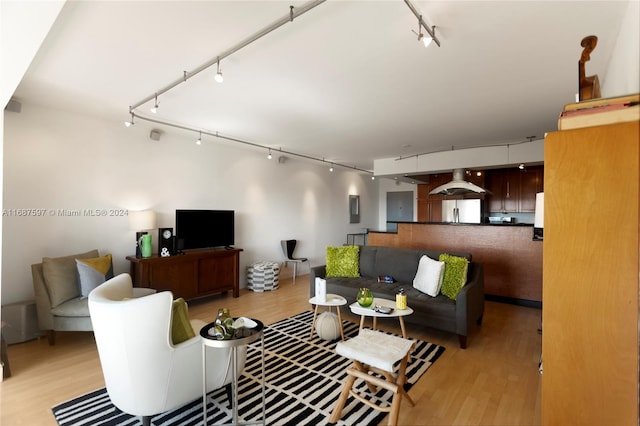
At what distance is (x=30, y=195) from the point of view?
360cm

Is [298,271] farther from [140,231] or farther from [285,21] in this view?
[285,21]

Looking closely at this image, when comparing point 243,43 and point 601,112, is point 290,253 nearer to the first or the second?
point 243,43

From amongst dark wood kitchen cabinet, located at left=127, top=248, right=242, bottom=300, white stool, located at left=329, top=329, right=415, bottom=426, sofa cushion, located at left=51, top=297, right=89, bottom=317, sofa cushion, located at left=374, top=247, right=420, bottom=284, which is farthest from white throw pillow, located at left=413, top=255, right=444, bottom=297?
sofa cushion, located at left=51, top=297, right=89, bottom=317

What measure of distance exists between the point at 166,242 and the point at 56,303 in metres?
1.44

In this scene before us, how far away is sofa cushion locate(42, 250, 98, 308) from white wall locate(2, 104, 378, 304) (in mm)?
537

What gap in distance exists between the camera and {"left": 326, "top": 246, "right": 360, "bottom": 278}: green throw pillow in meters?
4.60

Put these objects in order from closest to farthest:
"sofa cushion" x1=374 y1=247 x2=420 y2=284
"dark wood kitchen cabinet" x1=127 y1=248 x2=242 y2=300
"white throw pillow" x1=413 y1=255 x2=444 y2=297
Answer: "white throw pillow" x1=413 y1=255 x2=444 y2=297 → "dark wood kitchen cabinet" x1=127 y1=248 x2=242 y2=300 → "sofa cushion" x1=374 y1=247 x2=420 y2=284

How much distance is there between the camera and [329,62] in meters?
2.56

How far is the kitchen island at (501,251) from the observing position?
15.3ft

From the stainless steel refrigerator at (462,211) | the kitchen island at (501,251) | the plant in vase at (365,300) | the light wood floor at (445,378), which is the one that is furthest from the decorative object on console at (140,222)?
the stainless steel refrigerator at (462,211)

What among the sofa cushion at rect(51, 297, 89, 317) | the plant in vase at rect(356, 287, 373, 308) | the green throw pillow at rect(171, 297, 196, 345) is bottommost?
the sofa cushion at rect(51, 297, 89, 317)

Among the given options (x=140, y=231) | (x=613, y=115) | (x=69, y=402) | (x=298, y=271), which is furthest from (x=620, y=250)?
(x=298, y=271)

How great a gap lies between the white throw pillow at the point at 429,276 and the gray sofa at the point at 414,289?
0.07 metres

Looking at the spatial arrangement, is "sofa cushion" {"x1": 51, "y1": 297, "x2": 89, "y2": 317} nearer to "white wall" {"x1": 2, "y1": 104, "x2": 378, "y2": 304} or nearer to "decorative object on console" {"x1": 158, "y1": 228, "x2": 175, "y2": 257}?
"white wall" {"x1": 2, "y1": 104, "x2": 378, "y2": 304}
